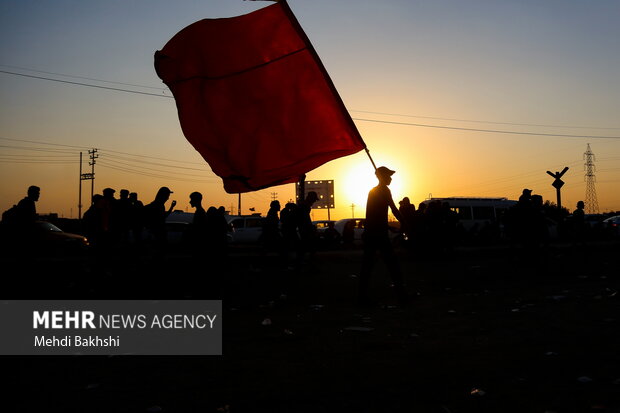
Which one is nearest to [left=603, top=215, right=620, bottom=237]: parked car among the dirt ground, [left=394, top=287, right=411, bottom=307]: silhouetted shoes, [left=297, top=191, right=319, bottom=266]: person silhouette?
[left=297, top=191, right=319, bottom=266]: person silhouette

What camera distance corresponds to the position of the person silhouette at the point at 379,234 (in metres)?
8.38

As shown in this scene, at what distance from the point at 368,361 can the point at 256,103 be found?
3.29 m

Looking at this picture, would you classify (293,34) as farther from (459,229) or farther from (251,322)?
(459,229)

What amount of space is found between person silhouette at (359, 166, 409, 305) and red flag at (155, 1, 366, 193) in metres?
1.69

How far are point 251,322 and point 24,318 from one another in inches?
99.3

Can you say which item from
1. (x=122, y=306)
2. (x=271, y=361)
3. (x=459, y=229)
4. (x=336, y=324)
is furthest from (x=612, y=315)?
(x=459, y=229)

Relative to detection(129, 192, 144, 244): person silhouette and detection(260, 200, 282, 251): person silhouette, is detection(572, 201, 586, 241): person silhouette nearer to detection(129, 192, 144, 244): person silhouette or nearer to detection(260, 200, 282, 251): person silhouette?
detection(260, 200, 282, 251): person silhouette

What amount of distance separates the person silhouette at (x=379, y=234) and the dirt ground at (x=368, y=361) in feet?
0.88

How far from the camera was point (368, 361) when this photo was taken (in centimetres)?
494

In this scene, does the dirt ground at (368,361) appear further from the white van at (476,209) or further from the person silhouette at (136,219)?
the white van at (476,209)

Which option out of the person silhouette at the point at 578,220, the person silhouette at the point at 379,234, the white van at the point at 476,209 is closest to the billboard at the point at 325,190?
the white van at the point at 476,209

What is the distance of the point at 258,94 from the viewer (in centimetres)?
701

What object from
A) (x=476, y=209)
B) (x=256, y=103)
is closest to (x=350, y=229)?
(x=476, y=209)

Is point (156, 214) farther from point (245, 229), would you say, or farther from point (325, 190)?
point (325, 190)
